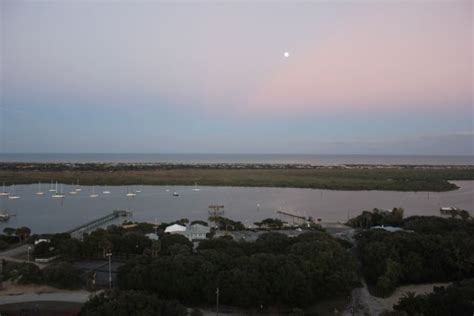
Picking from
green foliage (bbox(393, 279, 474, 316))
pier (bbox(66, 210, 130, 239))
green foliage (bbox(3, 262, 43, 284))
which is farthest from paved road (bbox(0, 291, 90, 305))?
pier (bbox(66, 210, 130, 239))

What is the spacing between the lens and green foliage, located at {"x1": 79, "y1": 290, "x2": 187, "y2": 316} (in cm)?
1045

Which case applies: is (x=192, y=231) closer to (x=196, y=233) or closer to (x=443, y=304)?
(x=196, y=233)

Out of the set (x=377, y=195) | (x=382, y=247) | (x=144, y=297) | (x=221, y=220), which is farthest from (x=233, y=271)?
(x=377, y=195)

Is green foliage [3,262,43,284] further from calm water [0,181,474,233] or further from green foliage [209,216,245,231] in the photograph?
green foliage [209,216,245,231]

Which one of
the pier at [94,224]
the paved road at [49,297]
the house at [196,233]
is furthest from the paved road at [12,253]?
the house at [196,233]

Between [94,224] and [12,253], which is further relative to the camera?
[94,224]

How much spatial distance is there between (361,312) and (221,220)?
14.8 meters

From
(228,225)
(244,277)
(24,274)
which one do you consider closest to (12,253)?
(24,274)

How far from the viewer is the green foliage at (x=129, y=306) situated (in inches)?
412

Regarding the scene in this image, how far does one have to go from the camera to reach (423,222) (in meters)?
22.9

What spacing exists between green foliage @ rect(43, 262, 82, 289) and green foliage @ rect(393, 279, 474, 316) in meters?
10.6

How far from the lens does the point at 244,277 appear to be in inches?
513

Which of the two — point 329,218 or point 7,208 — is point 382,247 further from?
point 7,208

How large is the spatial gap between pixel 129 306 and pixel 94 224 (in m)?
19.7
